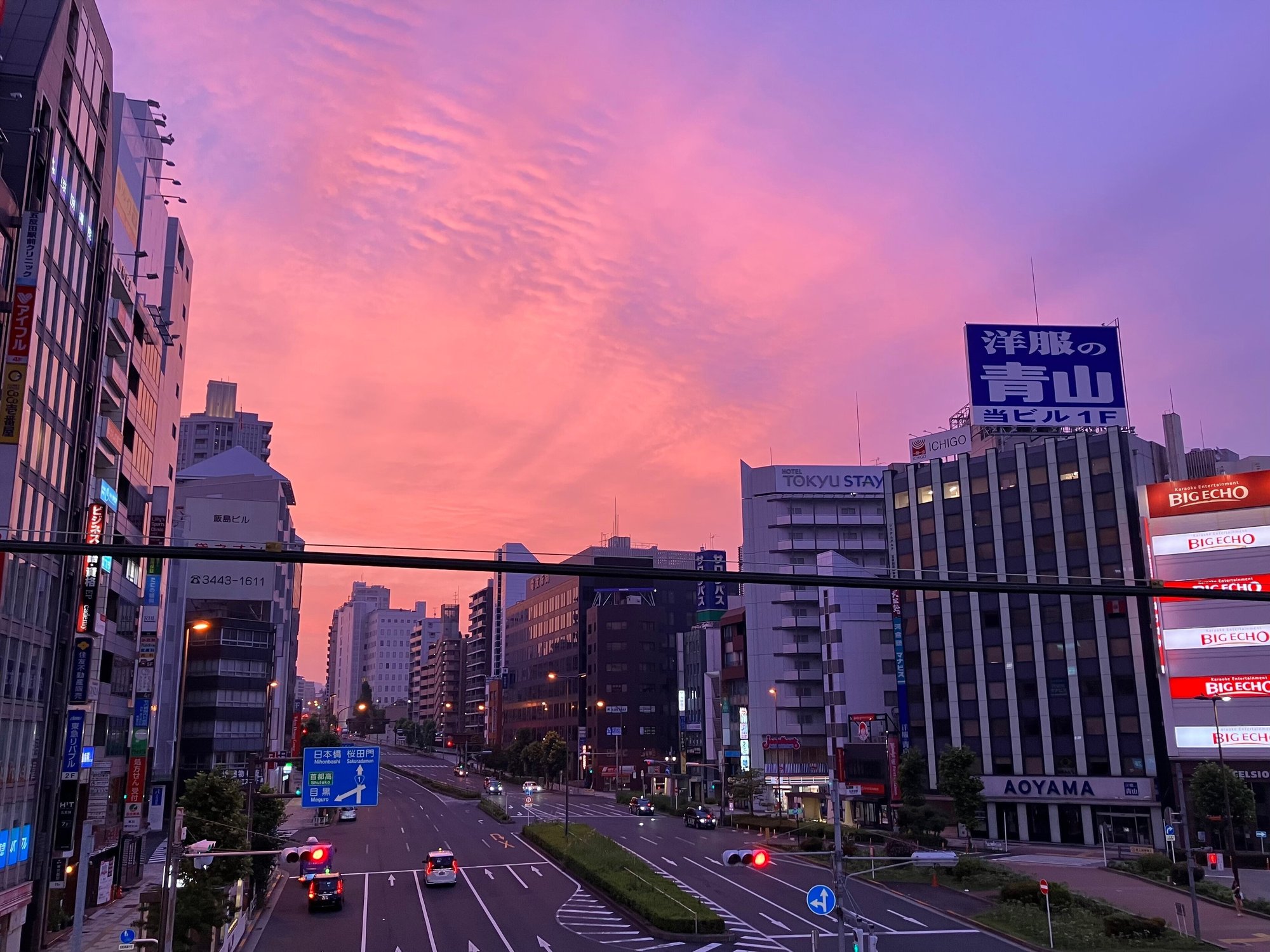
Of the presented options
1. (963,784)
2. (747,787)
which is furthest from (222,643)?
(963,784)

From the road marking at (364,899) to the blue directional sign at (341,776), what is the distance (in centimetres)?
682

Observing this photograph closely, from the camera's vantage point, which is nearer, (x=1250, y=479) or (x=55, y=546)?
(x=55, y=546)

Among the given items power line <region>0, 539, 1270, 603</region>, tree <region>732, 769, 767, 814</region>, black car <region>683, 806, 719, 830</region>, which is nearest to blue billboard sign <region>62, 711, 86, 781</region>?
power line <region>0, 539, 1270, 603</region>

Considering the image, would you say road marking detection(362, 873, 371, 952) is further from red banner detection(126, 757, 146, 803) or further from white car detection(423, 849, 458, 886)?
red banner detection(126, 757, 146, 803)

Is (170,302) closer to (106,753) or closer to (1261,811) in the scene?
(106,753)

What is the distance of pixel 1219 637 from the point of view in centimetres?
7181

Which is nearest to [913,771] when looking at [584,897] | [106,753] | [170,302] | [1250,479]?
[1250,479]

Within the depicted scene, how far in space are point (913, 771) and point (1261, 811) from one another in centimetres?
2351

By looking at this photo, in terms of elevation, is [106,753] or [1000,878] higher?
[106,753]

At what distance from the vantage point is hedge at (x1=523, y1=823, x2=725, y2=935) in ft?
137

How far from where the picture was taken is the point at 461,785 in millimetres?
136000

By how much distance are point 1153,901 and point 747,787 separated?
44147 mm

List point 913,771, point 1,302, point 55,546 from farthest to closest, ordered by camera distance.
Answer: point 913,771 → point 1,302 → point 55,546

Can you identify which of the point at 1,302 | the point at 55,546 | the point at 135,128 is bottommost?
the point at 55,546
